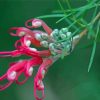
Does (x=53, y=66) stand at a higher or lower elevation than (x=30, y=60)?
lower

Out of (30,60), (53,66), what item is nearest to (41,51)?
(30,60)

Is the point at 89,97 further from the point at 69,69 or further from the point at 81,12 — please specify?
the point at 81,12

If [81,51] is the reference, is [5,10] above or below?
above

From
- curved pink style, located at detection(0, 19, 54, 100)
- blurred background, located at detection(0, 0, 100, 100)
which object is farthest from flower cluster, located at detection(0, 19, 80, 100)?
blurred background, located at detection(0, 0, 100, 100)

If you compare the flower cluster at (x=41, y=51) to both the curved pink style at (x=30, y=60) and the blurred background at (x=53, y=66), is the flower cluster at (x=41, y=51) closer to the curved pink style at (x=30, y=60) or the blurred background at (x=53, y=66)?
the curved pink style at (x=30, y=60)

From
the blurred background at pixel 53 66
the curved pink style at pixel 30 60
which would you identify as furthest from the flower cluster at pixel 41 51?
the blurred background at pixel 53 66

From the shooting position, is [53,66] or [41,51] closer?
[41,51]

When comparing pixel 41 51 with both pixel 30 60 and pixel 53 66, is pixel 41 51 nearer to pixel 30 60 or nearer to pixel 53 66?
pixel 30 60

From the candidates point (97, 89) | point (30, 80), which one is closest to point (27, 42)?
point (97, 89)
